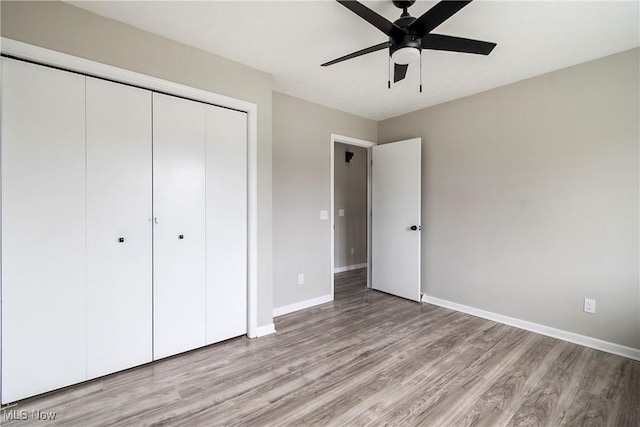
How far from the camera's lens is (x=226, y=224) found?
2.65 m

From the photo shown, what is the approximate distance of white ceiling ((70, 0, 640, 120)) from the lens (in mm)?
1896

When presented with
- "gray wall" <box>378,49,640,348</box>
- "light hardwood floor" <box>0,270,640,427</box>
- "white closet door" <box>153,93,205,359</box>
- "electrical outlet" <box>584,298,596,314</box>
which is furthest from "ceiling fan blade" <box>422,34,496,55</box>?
"electrical outlet" <box>584,298,596,314</box>

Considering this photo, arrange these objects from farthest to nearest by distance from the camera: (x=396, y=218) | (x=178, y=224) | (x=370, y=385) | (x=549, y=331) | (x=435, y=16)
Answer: (x=396, y=218) → (x=549, y=331) → (x=178, y=224) → (x=370, y=385) → (x=435, y=16)

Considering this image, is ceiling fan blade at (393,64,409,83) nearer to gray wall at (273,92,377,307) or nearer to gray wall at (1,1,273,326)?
gray wall at (1,1,273,326)

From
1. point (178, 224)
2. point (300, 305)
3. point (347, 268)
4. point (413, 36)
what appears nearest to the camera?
point (413, 36)

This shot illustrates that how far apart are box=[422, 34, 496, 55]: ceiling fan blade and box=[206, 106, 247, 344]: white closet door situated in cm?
170

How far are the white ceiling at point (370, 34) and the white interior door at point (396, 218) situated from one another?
106cm

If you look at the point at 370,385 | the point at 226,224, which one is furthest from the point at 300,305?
the point at 370,385

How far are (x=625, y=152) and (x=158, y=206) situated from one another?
12.7ft

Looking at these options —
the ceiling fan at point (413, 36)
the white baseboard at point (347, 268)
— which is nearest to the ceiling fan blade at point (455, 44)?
the ceiling fan at point (413, 36)

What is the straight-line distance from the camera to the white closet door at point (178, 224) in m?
2.29

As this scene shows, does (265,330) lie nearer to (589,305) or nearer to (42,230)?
(42,230)

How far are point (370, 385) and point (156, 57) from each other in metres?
2.93

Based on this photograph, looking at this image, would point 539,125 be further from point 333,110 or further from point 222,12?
point 222,12
